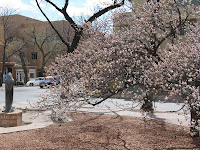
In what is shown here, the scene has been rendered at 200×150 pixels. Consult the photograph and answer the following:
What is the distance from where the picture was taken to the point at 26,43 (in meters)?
39.0

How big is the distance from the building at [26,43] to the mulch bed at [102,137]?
30.1m

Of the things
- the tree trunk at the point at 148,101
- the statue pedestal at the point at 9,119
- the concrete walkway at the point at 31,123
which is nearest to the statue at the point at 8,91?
the statue pedestal at the point at 9,119

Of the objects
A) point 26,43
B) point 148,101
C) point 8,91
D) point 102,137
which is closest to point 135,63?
point 148,101

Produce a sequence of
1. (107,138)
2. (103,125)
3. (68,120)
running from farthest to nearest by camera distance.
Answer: (68,120), (103,125), (107,138)

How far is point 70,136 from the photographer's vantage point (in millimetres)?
6953

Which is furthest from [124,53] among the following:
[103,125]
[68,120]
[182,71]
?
[68,120]

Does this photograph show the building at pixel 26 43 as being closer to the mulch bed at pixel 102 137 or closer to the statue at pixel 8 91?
the statue at pixel 8 91

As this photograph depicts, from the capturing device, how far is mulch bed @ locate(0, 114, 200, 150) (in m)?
6.02

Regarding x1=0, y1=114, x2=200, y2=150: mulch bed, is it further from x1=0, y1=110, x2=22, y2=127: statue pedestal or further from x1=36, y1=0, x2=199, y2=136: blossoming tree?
x1=0, y1=110, x2=22, y2=127: statue pedestal

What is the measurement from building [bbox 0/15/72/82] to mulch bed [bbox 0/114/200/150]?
98.7 ft

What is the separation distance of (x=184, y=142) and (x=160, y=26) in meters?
3.04

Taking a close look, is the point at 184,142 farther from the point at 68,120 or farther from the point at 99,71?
the point at 68,120

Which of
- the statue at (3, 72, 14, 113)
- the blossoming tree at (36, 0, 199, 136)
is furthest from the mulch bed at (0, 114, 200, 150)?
the statue at (3, 72, 14, 113)

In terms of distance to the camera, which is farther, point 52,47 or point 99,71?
point 52,47
